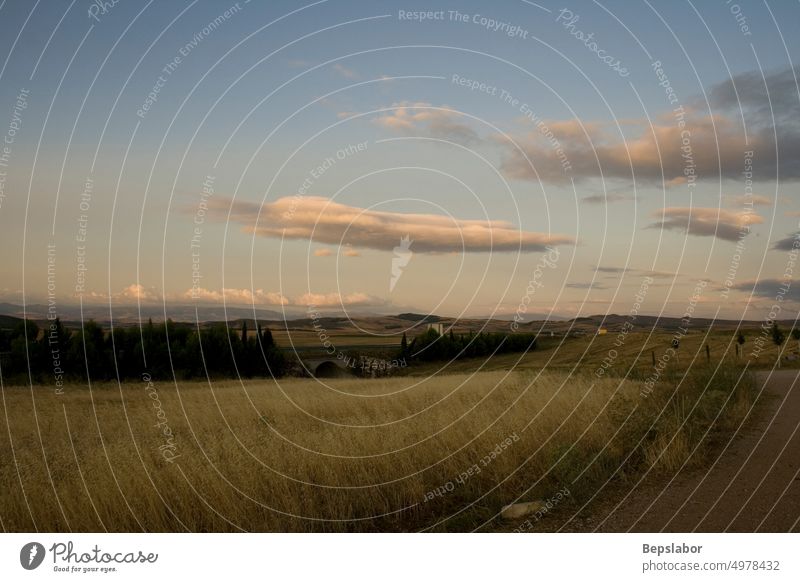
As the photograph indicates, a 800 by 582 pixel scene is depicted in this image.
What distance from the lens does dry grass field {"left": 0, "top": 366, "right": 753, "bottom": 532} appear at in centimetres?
923

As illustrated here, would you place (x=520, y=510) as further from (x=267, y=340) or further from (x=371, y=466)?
(x=267, y=340)

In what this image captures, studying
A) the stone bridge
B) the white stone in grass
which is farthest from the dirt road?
the stone bridge

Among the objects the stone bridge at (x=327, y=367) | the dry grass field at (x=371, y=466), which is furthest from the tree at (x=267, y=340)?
the dry grass field at (x=371, y=466)

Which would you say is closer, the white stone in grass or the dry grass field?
the white stone in grass

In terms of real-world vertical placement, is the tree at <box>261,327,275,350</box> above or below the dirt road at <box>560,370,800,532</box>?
below

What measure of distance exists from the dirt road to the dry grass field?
576 millimetres

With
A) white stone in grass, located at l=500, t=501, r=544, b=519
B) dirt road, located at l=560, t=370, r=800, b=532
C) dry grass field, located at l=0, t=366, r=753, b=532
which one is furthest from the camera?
dry grass field, located at l=0, t=366, r=753, b=532

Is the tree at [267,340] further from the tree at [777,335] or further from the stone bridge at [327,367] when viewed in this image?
the tree at [777,335]

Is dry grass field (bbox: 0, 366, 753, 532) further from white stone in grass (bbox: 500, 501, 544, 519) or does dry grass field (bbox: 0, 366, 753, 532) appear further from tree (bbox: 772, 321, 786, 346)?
tree (bbox: 772, 321, 786, 346)

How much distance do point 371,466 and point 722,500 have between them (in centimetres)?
504

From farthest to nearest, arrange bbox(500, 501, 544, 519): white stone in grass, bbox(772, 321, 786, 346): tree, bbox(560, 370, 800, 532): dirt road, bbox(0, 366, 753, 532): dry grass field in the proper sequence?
bbox(772, 321, 786, 346): tree < bbox(0, 366, 753, 532): dry grass field < bbox(500, 501, 544, 519): white stone in grass < bbox(560, 370, 800, 532): dirt road

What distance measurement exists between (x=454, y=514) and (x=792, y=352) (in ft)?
126

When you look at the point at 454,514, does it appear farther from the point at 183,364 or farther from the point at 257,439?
the point at 183,364
